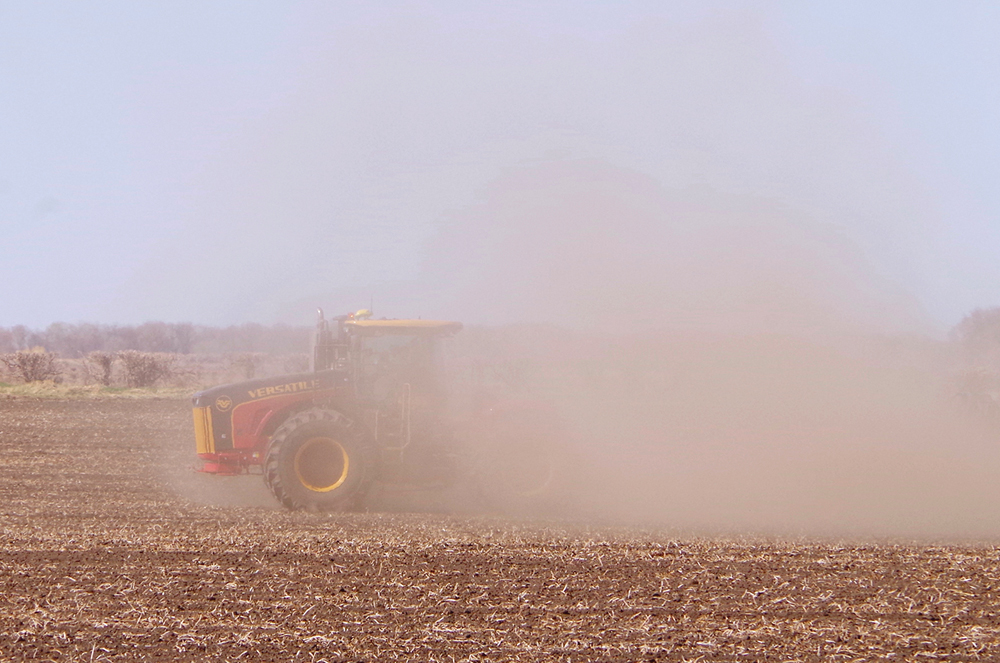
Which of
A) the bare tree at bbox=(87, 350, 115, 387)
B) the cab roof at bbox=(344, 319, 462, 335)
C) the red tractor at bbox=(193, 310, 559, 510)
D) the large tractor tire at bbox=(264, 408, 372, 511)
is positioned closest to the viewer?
the large tractor tire at bbox=(264, 408, 372, 511)

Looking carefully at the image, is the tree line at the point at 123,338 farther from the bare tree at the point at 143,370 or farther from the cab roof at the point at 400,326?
Answer: the cab roof at the point at 400,326

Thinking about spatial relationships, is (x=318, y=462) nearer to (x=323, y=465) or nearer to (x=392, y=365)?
(x=323, y=465)

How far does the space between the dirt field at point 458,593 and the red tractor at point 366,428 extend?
0.65m

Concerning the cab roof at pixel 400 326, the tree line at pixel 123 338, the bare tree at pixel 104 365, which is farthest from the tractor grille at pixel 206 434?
the tree line at pixel 123 338

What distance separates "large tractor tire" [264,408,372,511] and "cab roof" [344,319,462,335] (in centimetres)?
126

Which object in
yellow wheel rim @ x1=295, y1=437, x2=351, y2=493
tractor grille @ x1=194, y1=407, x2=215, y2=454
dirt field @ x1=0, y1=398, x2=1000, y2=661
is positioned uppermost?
tractor grille @ x1=194, y1=407, x2=215, y2=454

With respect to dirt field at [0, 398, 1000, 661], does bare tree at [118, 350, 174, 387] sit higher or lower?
higher

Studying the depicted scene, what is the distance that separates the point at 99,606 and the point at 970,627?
635 cm

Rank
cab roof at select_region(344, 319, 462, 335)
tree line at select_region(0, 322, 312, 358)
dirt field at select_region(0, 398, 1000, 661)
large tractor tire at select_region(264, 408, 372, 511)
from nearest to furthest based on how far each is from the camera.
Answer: dirt field at select_region(0, 398, 1000, 661), large tractor tire at select_region(264, 408, 372, 511), cab roof at select_region(344, 319, 462, 335), tree line at select_region(0, 322, 312, 358)

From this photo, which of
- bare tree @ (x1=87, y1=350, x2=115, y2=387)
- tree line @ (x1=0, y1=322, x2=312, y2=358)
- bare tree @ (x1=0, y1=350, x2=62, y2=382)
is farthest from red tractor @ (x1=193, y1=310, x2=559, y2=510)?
tree line @ (x1=0, y1=322, x2=312, y2=358)

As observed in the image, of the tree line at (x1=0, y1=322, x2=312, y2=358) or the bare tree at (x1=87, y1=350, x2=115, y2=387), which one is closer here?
the bare tree at (x1=87, y1=350, x2=115, y2=387)

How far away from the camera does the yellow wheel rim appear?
10734 mm

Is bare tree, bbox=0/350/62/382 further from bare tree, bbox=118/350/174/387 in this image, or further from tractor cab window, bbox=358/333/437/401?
tractor cab window, bbox=358/333/437/401

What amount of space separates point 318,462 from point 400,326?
210 centimetres
